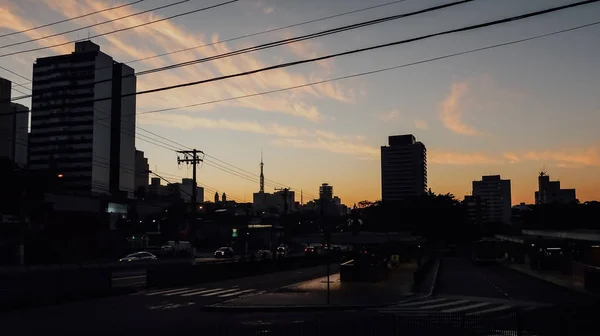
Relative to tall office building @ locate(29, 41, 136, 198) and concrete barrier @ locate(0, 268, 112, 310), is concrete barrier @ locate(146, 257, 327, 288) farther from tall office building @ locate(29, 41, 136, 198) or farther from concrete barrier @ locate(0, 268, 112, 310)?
tall office building @ locate(29, 41, 136, 198)

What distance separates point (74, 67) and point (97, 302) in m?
176

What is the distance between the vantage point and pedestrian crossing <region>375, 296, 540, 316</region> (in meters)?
23.2

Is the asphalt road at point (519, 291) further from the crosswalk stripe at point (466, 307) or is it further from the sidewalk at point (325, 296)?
the crosswalk stripe at point (466, 307)

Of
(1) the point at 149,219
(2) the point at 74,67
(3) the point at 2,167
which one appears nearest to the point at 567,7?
(3) the point at 2,167

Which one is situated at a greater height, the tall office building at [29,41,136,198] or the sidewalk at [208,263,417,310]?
the tall office building at [29,41,136,198]

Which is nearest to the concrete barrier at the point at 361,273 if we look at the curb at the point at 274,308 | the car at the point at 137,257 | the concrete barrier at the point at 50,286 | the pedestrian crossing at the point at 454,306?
the pedestrian crossing at the point at 454,306

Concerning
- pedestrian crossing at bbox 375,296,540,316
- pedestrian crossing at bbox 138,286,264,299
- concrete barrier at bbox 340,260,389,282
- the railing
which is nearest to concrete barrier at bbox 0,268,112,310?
pedestrian crossing at bbox 138,286,264,299

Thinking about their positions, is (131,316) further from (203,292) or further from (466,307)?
(466,307)

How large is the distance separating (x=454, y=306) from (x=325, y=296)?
6631 mm

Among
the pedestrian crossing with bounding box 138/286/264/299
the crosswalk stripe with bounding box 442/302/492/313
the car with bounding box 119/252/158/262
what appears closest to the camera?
the crosswalk stripe with bounding box 442/302/492/313

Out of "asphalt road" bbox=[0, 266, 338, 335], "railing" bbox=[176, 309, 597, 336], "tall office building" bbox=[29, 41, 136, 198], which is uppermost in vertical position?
"tall office building" bbox=[29, 41, 136, 198]

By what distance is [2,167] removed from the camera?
57.9m

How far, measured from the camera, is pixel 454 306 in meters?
25.5

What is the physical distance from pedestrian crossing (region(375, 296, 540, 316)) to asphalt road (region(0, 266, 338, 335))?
6.25 metres
